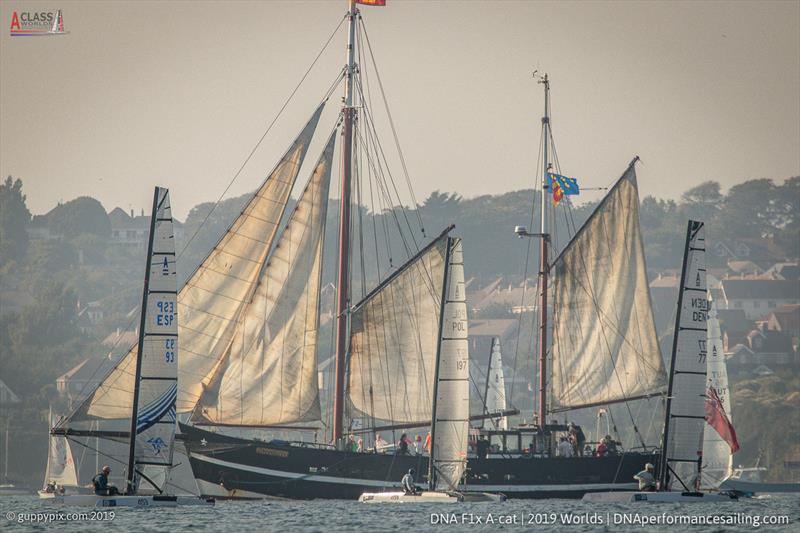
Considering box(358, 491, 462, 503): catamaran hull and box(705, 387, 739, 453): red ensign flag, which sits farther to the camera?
box(705, 387, 739, 453): red ensign flag

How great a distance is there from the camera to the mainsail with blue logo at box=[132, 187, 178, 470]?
52625 mm

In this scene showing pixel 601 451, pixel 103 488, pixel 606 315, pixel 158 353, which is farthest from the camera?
pixel 606 315

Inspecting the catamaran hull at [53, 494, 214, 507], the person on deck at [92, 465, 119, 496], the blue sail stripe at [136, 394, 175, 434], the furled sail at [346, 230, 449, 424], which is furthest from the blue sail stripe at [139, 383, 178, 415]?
the furled sail at [346, 230, 449, 424]

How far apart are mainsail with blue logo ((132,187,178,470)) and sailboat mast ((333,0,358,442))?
15229 mm

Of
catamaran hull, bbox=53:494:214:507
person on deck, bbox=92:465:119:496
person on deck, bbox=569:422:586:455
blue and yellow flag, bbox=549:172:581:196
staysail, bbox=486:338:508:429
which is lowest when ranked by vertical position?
catamaran hull, bbox=53:494:214:507

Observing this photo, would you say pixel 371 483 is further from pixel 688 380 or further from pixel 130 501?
pixel 130 501

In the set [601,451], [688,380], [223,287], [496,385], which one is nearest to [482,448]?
[601,451]

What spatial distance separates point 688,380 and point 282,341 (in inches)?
704

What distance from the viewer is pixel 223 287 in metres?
63.8

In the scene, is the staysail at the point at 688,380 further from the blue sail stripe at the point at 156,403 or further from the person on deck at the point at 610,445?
the blue sail stripe at the point at 156,403

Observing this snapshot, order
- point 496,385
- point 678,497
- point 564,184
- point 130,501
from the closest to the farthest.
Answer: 1. point 130,501
2. point 678,497
3. point 564,184
4. point 496,385

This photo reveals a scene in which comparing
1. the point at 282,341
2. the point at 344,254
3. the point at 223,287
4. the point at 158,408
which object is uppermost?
the point at 344,254

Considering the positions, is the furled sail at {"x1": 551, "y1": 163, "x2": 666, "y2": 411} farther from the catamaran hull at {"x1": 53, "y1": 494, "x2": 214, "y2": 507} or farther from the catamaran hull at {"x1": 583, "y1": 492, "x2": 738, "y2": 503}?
the catamaran hull at {"x1": 53, "y1": 494, "x2": 214, "y2": 507}

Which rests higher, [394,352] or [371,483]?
[394,352]
